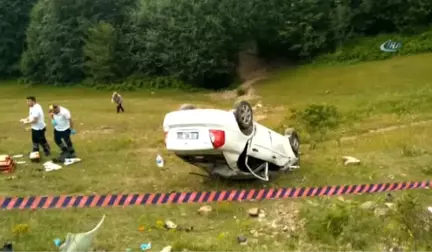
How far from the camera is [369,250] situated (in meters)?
9.02

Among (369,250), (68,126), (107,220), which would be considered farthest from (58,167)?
(369,250)

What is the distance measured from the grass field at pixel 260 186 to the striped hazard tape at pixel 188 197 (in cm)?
24

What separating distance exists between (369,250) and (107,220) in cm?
505

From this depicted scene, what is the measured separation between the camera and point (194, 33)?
54656 millimetres

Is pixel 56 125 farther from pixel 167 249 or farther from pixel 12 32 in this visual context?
pixel 12 32

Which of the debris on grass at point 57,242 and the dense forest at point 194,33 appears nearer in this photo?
the debris on grass at point 57,242

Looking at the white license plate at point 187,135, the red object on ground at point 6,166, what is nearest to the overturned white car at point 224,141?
the white license plate at point 187,135

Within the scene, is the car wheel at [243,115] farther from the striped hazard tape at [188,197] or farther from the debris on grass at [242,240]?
the debris on grass at [242,240]

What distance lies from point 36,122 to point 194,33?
3910cm

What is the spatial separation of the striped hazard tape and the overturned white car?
636mm

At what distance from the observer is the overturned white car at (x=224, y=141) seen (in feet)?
39.8

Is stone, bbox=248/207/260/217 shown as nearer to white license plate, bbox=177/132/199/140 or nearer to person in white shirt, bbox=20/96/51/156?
white license plate, bbox=177/132/199/140

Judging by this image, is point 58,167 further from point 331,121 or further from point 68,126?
point 331,121

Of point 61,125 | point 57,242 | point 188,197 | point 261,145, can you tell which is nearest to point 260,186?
point 261,145
